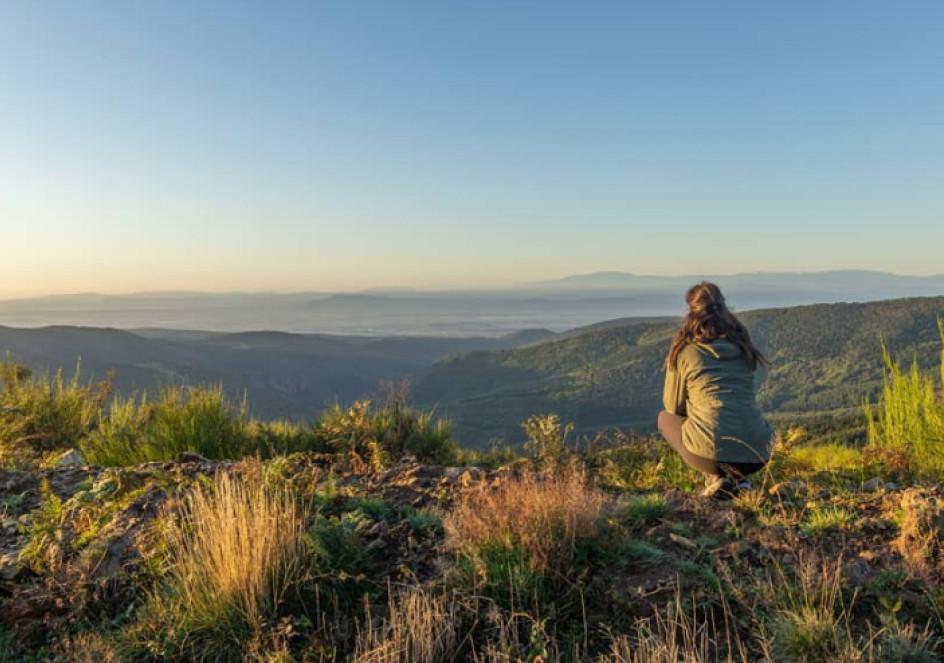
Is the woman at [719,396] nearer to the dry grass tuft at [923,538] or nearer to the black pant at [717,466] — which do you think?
the black pant at [717,466]

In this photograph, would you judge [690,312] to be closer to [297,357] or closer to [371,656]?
[371,656]

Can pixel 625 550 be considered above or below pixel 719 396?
below

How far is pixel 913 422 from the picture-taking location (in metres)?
5.50

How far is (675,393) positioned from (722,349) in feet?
2.05

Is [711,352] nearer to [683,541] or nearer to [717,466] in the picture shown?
[717,466]

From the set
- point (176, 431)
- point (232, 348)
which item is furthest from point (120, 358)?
point (176, 431)

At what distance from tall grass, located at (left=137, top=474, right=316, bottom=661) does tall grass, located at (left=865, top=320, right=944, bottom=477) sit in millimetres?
5247

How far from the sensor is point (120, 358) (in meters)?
162

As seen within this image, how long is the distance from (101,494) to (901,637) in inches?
192

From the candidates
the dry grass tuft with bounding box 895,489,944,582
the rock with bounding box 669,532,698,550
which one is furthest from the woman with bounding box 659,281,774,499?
the dry grass tuft with bounding box 895,489,944,582

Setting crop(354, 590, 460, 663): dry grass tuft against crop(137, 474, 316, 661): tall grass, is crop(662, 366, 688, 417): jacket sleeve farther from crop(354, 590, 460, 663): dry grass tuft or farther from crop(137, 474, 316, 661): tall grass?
crop(137, 474, 316, 661): tall grass

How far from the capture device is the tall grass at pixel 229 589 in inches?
113

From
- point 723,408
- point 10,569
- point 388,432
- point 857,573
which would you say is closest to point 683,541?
point 857,573

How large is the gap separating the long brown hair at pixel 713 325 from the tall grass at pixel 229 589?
10.9ft
